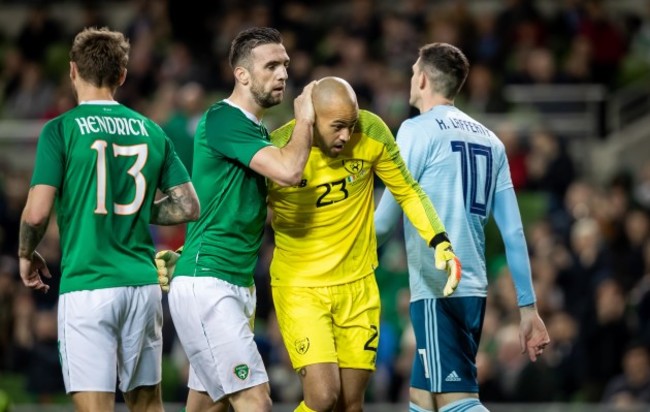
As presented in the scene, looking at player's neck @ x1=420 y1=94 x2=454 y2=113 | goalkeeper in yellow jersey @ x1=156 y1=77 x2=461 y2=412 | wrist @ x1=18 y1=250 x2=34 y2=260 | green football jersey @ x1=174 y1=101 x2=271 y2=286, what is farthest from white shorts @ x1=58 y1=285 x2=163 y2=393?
player's neck @ x1=420 y1=94 x2=454 y2=113

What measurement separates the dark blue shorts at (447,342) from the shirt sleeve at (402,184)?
1.54 ft

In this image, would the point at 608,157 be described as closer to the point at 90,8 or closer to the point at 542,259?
the point at 542,259

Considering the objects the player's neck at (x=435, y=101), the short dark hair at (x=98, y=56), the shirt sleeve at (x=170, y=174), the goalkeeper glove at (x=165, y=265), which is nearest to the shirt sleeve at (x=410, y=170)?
the player's neck at (x=435, y=101)

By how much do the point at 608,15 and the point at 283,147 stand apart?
11484 mm

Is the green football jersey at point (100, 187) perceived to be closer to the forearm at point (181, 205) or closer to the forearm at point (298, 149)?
the forearm at point (181, 205)

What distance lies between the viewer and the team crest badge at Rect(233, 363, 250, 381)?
247 inches

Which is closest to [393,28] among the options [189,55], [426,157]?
[189,55]

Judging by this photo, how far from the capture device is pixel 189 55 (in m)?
16.5

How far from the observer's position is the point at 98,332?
606 centimetres

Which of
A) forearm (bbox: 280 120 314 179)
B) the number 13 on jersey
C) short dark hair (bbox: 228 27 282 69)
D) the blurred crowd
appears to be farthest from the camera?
the blurred crowd

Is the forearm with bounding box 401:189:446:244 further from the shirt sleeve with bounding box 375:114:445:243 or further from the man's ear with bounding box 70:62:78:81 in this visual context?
the man's ear with bounding box 70:62:78:81

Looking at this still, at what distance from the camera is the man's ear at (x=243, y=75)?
21.2ft

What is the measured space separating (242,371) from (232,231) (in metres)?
0.70

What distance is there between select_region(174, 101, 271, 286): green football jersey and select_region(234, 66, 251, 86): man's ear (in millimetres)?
149
